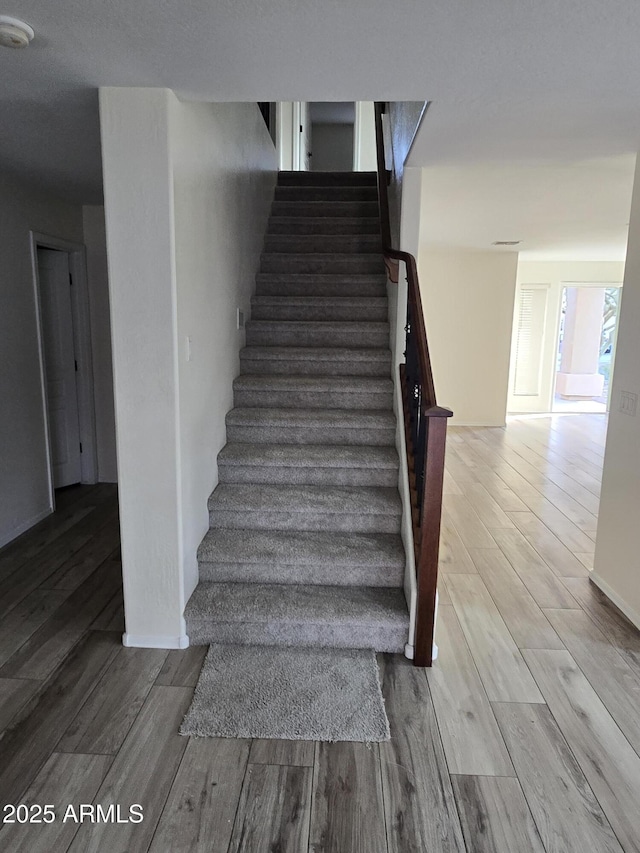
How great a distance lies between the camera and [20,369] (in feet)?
12.0

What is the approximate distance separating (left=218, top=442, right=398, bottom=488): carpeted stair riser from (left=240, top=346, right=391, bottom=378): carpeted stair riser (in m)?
0.82

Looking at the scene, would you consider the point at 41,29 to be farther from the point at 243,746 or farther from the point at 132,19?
the point at 243,746

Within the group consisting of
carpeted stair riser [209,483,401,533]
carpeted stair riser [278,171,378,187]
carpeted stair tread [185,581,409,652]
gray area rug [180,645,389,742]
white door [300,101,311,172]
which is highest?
white door [300,101,311,172]

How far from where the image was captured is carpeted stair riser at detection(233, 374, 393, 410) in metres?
3.48

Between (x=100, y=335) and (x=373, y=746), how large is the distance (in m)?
3.82

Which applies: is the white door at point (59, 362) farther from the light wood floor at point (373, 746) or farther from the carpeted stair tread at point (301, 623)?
the carpeted stair tread at point (301, 623)

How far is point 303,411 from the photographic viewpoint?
11.2ft

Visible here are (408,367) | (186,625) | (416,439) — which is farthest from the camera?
(408,367)

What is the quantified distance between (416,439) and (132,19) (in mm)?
1901

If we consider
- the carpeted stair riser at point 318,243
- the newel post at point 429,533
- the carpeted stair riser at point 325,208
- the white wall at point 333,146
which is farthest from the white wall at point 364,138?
the newel post at point 429,533

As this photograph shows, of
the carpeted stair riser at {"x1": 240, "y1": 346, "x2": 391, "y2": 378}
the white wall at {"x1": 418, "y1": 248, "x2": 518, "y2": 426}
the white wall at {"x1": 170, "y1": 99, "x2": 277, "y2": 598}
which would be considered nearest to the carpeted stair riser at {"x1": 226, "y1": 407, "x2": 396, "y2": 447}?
the white wall at {"x1": 170, "y1": 99, "x2": 277, "y2": 598}

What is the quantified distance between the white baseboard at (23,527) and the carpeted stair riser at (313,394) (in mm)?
1692

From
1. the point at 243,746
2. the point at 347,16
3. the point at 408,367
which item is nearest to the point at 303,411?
the point at 408,367

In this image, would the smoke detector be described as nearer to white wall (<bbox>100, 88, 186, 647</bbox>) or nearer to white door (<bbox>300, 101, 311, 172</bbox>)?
white wall (<bbox>100, 88, 186, 647</bbox>)
